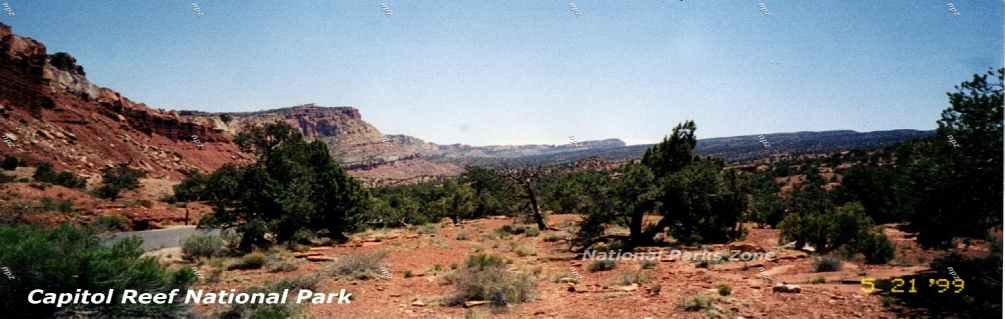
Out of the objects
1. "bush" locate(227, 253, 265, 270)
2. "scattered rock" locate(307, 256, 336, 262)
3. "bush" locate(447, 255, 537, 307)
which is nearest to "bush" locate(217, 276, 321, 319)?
"bush" locate(447, 255, 537, 307)

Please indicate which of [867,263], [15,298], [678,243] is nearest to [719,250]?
[678,243]

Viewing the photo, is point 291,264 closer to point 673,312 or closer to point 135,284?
point 135,284

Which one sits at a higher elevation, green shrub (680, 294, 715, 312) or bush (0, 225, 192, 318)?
bush (0, 225, 192, 318)

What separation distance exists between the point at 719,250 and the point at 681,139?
5072mm

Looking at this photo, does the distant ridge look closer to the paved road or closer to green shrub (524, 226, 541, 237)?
the paved road

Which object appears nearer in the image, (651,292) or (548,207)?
(651,292)

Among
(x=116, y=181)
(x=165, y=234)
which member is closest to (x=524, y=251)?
(x=165, y=234)

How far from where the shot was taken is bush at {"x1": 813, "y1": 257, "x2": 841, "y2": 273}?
36.8 feet

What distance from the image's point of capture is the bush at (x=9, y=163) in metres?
41.4

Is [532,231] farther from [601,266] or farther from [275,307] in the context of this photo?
[275,307]

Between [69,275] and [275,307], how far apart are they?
2961 millimetres

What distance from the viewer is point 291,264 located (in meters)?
14.8

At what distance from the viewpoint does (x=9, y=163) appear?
4169 cm
